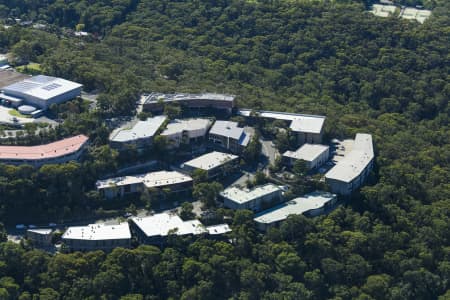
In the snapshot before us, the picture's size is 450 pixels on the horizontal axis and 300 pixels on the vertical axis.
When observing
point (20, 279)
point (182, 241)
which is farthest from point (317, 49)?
point (20, 279)

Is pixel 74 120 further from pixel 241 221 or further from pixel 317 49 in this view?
pixel 317 49

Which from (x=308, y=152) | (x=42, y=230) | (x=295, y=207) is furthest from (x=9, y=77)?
(x=295, y=207)

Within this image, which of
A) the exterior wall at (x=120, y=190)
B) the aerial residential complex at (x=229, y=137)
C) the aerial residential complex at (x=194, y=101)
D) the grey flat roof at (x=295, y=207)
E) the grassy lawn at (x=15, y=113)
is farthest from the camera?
the aerial residential complex at (x=194, y=101)

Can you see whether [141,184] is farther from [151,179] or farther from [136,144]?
[136,144]

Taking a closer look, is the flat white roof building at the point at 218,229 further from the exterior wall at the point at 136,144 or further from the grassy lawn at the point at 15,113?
the grassy lawn at the point at 15,113

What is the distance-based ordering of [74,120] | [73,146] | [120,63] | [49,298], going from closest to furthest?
[49,298] < [73,146] < [74,120] < [120,63]

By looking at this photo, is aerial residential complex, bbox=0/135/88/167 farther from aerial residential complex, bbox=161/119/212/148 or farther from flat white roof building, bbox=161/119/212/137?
flat white roof building, bbox=161/119/212/137

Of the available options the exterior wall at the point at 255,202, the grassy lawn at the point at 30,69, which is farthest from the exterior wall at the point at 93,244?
the grassy lawn at the point at 30,69
